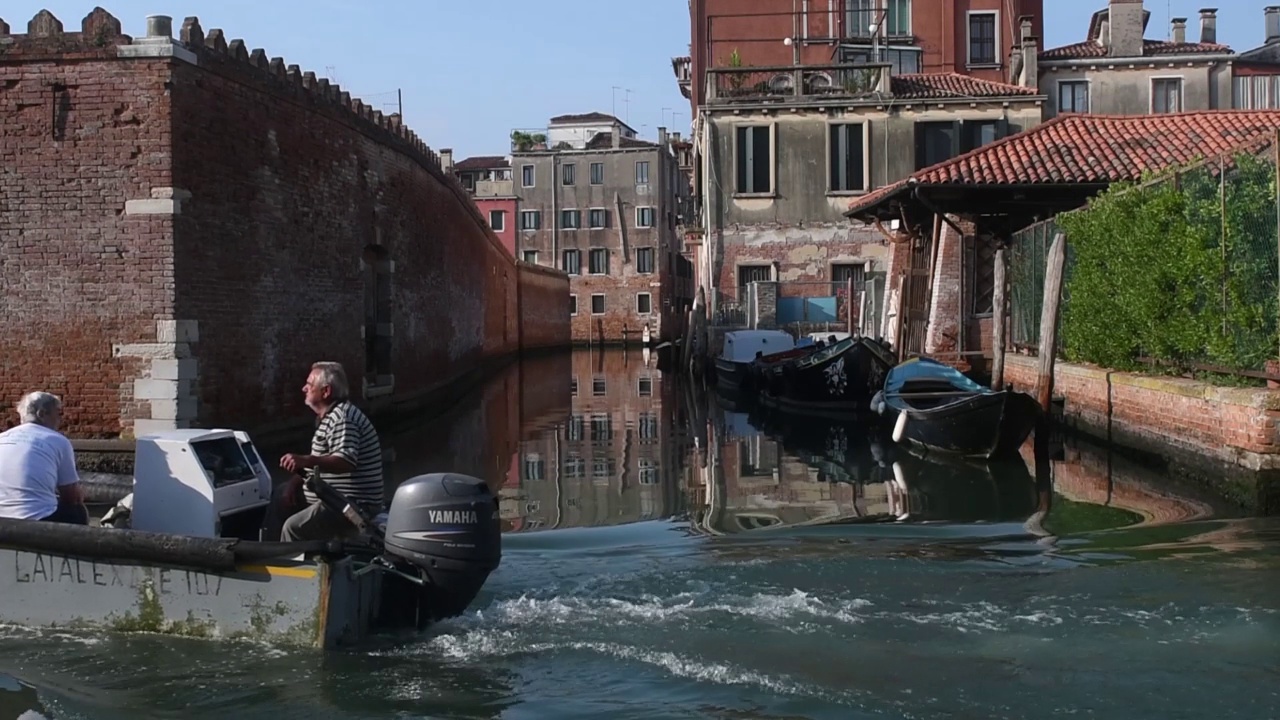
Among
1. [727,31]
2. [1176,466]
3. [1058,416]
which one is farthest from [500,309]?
[1176,466]

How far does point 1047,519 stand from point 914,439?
4.50 metres

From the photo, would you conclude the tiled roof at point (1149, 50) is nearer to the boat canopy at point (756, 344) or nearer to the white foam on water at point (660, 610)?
the boat canopy at point (756, 344)

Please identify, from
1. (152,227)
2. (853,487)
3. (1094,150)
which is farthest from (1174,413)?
(1094,150)

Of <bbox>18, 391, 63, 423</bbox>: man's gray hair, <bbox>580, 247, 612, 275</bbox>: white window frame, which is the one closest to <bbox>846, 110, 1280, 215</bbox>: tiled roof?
<bbox>18, 391, 63, 423</bbox>: man's gray hair

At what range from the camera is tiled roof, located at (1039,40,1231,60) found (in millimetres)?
30234

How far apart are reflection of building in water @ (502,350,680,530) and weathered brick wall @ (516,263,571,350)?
16533 mm

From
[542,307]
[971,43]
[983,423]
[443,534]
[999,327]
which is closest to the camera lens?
[443,534]

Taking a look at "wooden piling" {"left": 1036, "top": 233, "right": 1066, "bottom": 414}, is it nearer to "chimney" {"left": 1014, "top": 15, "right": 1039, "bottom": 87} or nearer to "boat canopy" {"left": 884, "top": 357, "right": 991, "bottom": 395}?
"boat canopy" {"left": 884, "top": 357, "right": 991, "bottom": 395}

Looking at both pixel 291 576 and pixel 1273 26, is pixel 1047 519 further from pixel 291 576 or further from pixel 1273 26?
pixel 1273 26

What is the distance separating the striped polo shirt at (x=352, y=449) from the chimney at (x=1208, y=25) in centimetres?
3182

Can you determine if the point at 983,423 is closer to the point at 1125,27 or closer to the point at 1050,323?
the point at 1050,323

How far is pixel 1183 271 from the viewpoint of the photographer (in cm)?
1173

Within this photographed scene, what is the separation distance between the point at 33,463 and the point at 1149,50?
29490mm

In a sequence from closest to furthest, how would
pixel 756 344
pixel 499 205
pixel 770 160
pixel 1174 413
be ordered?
pixel 1174 413
pixel 756 344
pixel 770 160
pixel 499 205
